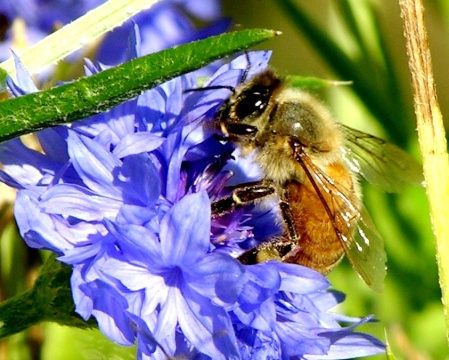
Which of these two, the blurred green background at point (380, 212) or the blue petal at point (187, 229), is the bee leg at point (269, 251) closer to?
the blue petal at point (187, 229)

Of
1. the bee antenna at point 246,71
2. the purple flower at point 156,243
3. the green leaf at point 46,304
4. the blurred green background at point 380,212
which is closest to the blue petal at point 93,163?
the purple flower at point 156,243

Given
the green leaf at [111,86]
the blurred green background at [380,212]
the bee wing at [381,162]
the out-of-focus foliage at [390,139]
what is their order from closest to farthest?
the green leaf at [111,86]
the bee wing at [381,162]
the blurred green background at [380,212]
the out-of-focus foliage at [390,139]

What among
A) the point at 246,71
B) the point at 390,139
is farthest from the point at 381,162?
the point at 390,139

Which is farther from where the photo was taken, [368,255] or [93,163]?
[368,255]

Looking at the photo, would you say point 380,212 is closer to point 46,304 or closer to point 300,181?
point 300,181

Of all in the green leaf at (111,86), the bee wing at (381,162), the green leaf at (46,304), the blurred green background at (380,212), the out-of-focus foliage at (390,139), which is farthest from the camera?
the out-of-focus foliage at (390,139)

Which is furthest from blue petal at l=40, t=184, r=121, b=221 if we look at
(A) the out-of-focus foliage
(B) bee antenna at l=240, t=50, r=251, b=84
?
(A) the out-of-focus foliage
